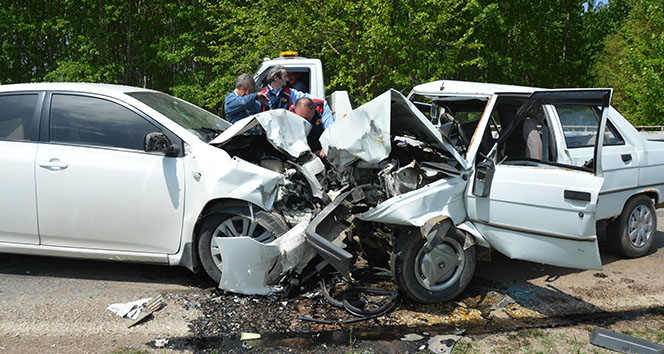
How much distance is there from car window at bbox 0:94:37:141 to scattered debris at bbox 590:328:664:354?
5.10m

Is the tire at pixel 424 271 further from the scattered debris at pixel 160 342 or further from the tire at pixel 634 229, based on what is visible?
the tire at pixel 634 229

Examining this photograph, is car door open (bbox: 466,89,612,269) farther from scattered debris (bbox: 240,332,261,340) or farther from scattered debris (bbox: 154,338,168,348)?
scattered debris (bbox: 154,338,168,348)

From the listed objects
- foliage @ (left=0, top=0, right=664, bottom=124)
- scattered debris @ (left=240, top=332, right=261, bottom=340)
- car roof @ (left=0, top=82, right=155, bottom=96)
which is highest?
foliage @ (left=0, top=0, right=664, bottom=124)

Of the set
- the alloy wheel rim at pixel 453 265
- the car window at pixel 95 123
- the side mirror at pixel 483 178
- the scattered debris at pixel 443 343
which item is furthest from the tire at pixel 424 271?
the car window at pixel 95 123

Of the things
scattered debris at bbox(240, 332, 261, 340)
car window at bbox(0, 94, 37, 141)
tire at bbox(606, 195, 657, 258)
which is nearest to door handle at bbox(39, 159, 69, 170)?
car window at bbox(0, 94, 37, 141)

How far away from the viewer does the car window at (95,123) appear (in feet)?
14.5

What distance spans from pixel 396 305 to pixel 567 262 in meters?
1.43

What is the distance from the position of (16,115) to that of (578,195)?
497cm

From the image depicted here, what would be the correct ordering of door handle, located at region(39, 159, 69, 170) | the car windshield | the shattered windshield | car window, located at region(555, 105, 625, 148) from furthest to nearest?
1. the shattered windshield
2. car window, located at region(555, 105, 625, 148)
3. the car windshield
4. door handle, located at region(39, 159, 69, 170)

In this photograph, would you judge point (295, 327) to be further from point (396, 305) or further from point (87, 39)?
point (87, 39)

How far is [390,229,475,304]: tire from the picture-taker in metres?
4.14

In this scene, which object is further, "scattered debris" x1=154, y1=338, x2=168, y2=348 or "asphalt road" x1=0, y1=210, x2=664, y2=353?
"asphalt road" x1=0, y1=210, x2=664, y2=353

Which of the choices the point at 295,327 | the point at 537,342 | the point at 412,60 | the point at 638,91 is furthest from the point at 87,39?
the point at 638,91

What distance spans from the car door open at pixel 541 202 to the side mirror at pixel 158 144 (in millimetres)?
2607
